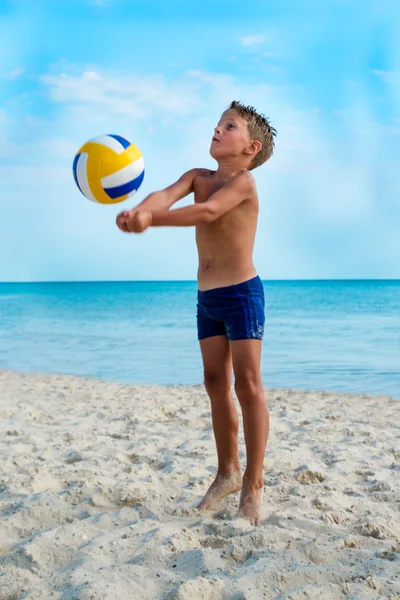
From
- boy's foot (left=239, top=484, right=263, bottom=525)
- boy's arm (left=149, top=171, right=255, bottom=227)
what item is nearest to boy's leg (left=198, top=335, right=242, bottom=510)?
→ boy's foot (left=239, top=484, right=263, bottom=525)

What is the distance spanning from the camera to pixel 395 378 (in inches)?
352

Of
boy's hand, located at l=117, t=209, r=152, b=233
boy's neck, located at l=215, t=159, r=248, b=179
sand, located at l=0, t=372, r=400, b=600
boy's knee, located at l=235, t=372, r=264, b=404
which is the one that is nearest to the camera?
sand, located at l=0, t=372, r=400, b=600

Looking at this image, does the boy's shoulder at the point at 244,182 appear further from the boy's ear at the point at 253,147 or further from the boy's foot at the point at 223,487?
the boy's foot at the point at 223,487

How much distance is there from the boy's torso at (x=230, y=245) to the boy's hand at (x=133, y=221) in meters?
0.60

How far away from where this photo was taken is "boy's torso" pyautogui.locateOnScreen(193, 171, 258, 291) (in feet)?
10.5

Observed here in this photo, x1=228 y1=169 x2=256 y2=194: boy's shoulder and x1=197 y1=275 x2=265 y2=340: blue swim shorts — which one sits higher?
x1=228 y1=169 x2=256 y2=194: boy's shoulder

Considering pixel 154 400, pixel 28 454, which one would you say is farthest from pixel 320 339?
pixel 28 454

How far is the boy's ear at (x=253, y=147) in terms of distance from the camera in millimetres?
3256

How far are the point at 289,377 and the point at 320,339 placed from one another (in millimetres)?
5502

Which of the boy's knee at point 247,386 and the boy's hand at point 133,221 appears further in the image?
the boy's knee at point 247,386

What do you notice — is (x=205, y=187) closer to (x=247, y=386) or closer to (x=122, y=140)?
(x=122, y=140)

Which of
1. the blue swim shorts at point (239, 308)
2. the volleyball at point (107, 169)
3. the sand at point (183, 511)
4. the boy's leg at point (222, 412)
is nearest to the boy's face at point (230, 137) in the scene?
the volleyball at point (107, 169)

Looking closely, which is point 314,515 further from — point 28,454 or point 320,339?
point 320,339

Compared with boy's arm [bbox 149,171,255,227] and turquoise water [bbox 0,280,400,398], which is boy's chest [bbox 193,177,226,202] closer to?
boy's arm [bbox 149,171,255,227]
